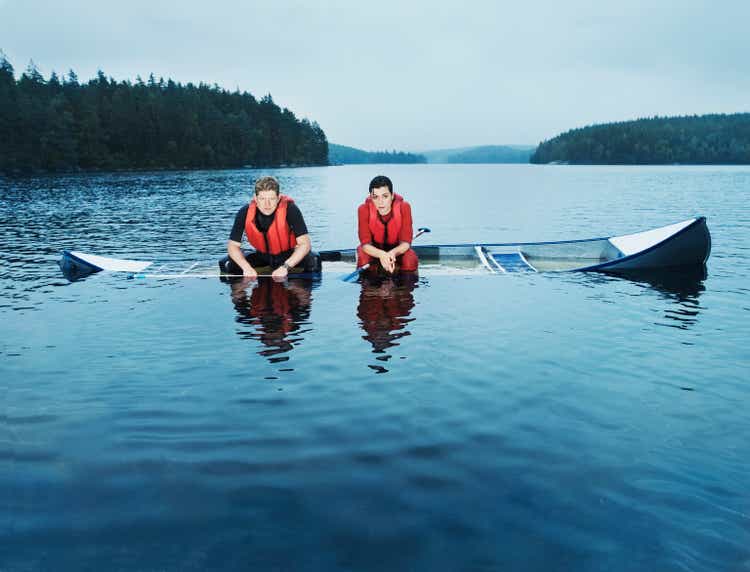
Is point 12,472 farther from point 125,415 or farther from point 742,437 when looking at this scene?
point 742,437

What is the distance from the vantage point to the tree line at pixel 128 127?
8981 centimetres

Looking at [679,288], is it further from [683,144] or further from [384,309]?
[683,144]

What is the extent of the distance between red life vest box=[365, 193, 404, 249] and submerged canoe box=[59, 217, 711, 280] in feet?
4.73

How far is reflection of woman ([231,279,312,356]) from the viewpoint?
28.9 ft

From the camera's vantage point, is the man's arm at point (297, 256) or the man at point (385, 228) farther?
the man at point (385, 228)

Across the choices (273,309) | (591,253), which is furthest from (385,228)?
(591,253)

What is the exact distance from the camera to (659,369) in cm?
741

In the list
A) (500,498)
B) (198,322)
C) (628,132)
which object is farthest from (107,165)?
(628,132)

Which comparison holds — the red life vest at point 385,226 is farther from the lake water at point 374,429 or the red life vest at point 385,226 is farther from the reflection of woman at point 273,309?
the reflection of woman at point 273,309

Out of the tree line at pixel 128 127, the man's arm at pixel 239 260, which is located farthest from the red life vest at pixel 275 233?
the tree line at pixel 128 127

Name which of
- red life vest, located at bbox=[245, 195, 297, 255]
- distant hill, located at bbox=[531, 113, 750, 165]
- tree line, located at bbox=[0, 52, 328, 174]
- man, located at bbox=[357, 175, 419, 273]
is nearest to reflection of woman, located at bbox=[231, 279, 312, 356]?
red life vest, located at bbox=[245, 195, 297, 255]

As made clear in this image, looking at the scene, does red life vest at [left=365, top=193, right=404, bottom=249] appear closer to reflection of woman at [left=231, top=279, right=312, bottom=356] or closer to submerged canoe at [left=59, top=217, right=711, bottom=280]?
submerged canoe at [left=59, top=217, right=711, bottom=280]

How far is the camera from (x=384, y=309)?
1055 centimetres

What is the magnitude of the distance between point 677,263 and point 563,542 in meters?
12.3
